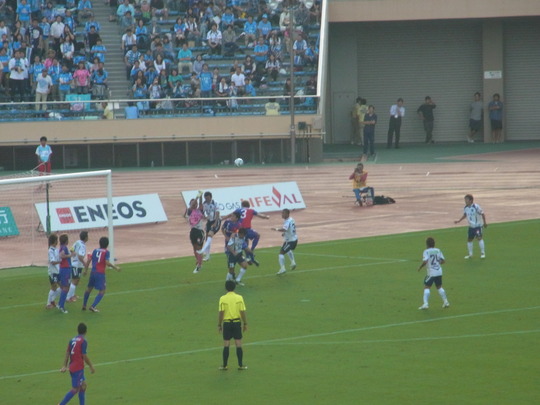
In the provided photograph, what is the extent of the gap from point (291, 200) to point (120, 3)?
70.5ft

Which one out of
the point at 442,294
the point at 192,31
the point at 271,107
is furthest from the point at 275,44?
→ the point at 442,294

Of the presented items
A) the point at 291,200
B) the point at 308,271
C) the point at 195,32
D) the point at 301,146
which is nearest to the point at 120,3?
the point at 195,32

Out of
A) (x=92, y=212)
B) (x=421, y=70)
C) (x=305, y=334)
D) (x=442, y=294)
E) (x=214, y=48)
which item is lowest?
(x=305, y=334)

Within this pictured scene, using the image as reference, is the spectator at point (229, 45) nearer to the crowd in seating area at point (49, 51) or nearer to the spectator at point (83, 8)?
the crowd in seating area at point (49, 51)

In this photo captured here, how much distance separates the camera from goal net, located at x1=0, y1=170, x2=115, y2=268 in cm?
3048

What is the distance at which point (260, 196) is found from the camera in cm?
3819

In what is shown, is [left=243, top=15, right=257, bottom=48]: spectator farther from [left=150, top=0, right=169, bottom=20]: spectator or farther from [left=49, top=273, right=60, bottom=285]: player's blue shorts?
[left=49, top=273, right=60, bottom=285]: player's blue shorts

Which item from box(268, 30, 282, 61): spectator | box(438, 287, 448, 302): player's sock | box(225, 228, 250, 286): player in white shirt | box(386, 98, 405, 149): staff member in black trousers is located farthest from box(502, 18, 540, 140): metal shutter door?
box(438, 287, 448, 302): player's sock

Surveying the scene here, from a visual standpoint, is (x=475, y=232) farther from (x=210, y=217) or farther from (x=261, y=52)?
(x=261, y=52)

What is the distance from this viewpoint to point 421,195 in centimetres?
4141

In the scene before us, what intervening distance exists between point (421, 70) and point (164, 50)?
1454cm

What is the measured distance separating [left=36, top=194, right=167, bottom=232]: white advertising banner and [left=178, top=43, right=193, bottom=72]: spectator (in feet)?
57.8

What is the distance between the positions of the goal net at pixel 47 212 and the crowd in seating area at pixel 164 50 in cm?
1755

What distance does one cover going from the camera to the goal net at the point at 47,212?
30484 millimetres
